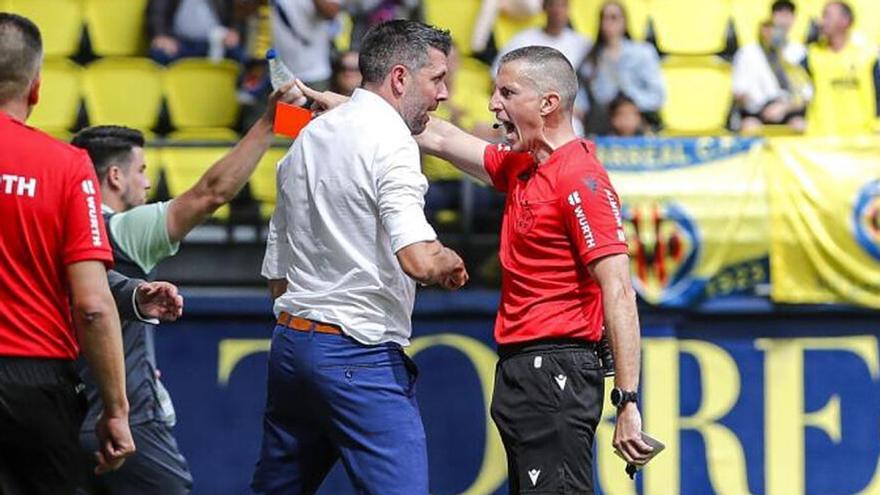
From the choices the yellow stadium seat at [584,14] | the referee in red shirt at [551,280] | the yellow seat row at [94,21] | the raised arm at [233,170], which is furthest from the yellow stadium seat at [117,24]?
the referee in red shirt at [551,280]

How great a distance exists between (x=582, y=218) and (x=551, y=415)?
2.23 feet

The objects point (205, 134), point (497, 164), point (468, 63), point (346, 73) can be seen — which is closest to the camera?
point (497, 164)

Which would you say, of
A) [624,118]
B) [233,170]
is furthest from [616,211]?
[624,118]

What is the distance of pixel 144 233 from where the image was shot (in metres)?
6.20

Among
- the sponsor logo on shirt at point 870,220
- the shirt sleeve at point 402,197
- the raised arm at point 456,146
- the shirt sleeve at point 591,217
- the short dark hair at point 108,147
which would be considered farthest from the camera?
the sponsor logo on shirt at point 870,220

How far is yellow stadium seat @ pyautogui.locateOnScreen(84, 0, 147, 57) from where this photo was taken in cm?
1150

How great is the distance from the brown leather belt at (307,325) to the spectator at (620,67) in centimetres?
558

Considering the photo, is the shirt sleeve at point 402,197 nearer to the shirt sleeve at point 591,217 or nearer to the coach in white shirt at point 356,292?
the coach in white shirt at point 356,292

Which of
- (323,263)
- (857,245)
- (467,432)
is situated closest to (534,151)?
(323,263)

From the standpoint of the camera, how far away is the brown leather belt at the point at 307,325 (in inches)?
217

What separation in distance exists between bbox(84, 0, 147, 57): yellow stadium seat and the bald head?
611 cm

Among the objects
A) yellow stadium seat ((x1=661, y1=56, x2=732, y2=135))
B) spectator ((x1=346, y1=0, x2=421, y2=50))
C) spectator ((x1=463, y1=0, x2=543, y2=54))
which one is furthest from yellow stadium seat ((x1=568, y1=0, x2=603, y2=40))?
spectator ((x1=346, y1=0, x2=421, y2=50))

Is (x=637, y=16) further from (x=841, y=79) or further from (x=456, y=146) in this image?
(x=456, y=146)

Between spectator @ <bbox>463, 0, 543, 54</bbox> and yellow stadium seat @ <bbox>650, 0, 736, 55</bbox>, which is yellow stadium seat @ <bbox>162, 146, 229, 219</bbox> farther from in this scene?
yellow stadium seat @ <bbox>650, 0, 736, 55</bbox>
